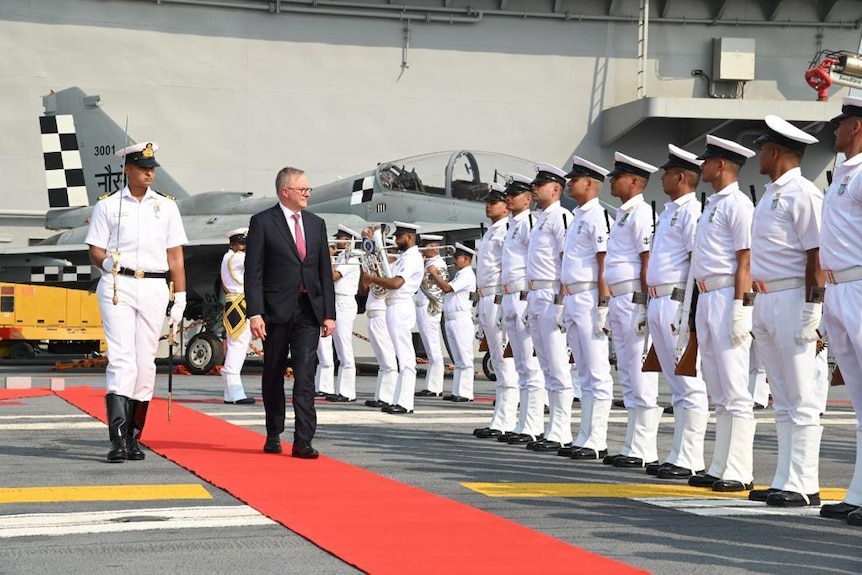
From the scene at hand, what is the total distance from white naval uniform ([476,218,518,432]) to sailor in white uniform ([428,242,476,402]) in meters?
4.04

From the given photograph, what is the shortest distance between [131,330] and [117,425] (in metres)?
0.64

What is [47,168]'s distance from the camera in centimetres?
2384

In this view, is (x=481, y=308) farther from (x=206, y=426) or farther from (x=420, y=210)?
(x=420, y=210)

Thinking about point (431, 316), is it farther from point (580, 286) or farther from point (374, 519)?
point (374, 519)

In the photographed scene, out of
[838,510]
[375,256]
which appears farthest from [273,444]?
[375,256]

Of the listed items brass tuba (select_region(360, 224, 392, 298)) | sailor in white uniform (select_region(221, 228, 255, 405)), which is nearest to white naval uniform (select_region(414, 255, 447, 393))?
brass tuba (select_region(360, 224, 392, 298))

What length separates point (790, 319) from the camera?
21.5ft

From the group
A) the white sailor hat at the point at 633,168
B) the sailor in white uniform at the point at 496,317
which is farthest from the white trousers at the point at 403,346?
the white sailor hat at the point at 633,168

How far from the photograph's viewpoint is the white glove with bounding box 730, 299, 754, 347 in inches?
282

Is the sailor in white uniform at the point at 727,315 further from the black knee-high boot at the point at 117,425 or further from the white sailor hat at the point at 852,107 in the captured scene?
the black knee-high boot at the point at 117,425

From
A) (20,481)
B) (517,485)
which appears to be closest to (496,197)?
(517,485)

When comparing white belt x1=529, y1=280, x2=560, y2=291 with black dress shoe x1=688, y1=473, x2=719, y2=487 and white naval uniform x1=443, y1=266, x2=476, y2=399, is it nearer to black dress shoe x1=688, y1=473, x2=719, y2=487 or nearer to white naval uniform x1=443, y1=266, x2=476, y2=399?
black dress shoe x1=688, y1=473, x2=719, y2=487

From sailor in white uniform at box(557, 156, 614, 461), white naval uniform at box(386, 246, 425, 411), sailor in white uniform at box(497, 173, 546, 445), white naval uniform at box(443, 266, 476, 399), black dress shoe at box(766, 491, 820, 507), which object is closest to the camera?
black dress shoe at box(766, 491, 820, 507)

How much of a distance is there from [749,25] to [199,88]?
42.2 feet
